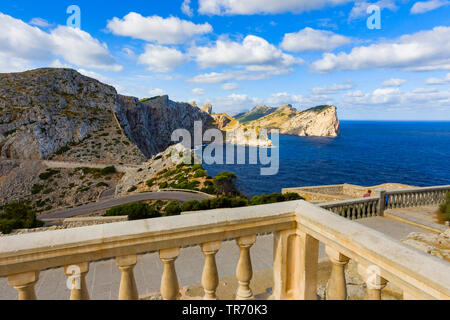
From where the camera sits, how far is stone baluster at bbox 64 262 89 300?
2.18m

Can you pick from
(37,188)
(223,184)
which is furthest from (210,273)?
(37,188)

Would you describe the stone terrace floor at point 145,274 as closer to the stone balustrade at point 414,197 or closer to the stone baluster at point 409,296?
the stone balustrade at point 414,197

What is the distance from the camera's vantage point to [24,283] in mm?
2057

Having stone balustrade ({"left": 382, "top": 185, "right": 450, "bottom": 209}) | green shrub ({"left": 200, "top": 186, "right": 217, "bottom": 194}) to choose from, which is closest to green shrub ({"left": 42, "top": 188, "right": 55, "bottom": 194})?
green shrub ({"left": 200, "top": 186, "right": 217, "bottom": 194})

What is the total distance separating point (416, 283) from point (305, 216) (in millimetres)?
1132

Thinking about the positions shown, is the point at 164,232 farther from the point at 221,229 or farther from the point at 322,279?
the point at 322,279

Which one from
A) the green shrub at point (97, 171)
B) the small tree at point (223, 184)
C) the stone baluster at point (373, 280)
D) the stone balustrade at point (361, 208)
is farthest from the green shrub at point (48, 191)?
the stone baluster at point (373, 280)

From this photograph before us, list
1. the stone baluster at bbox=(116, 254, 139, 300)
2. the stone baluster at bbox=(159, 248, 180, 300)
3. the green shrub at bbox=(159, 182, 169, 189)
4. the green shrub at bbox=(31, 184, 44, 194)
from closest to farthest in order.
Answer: the stone baluster at bbox=(116, 254, 139, 300), the stone baluster at bbox=(159, 248, 180, 300), the green shrub at bbox=(159, 182, 169, 189), the green shrub at bbox=(31, 184, 44, 194)

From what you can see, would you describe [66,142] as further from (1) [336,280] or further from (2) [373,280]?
(2) [373,280]

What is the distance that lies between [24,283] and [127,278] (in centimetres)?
79

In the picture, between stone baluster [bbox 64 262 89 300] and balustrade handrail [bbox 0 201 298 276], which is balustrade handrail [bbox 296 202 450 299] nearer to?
balustrade handrail [bbox 0 201 298 276]

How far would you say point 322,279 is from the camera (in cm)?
483

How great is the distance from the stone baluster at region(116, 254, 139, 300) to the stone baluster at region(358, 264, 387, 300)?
80.9 inches
